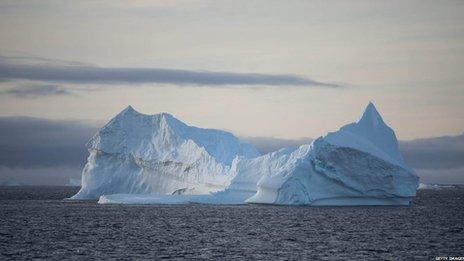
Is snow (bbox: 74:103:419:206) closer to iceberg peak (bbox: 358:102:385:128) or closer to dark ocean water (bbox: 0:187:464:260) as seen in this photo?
iceberg peak (bbox: 358:102:385:128)

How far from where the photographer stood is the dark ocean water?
1197 inches

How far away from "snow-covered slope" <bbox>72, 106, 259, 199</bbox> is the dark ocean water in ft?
15.7

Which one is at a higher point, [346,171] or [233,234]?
[346,171]

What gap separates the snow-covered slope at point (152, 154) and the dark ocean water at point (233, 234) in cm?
477

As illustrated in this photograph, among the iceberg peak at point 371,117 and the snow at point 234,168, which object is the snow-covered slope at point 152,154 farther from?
the iceberg peak at point 371,117

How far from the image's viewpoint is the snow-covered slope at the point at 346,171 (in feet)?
170

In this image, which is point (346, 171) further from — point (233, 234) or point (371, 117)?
point (233, 234)

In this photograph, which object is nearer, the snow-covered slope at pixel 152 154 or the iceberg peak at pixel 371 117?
the iceberg peak at pixel 371 117

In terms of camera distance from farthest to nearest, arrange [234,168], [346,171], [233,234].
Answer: [234,168], [346,171], [233,234]

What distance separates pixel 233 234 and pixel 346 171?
51.5 ft

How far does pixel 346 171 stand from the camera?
5231 cm

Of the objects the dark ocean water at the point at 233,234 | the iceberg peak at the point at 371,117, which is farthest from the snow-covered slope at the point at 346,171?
the dark ocean water at the point at 233,234

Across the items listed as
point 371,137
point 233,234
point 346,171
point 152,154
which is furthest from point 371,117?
point 233,234

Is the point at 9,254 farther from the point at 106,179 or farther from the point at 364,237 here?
the point at 106,179
